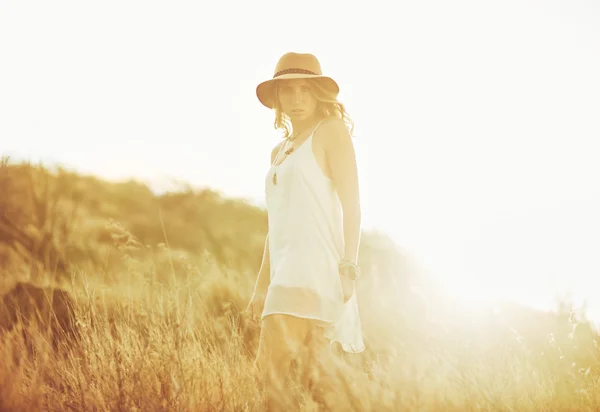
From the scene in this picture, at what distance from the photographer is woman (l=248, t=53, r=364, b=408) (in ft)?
8.84

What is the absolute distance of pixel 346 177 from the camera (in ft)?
9.45

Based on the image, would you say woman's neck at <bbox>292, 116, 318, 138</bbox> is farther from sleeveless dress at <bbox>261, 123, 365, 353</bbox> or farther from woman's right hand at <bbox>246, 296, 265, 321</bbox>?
woman's right hand at <bbox>246, 296, 265, 321</bbox>

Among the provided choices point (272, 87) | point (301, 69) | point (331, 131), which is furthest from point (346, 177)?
point (272, 87)

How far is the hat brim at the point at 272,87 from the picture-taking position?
3.02 meters

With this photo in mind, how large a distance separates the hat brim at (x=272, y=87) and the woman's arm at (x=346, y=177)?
23 cm

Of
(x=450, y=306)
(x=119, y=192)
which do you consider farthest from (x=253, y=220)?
(x=450, y=306)

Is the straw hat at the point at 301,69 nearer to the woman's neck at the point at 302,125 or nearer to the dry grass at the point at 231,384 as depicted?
the woman's neck at the point at 302,125

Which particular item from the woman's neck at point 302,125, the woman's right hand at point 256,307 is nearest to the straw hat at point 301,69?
the woman's neck at point 302,125

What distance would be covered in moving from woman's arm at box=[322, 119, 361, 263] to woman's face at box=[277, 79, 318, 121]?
175 millimetres

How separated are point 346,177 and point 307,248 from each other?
1.30ft

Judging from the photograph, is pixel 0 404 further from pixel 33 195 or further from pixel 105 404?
pixel 33 195

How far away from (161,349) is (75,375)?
22.1 inches

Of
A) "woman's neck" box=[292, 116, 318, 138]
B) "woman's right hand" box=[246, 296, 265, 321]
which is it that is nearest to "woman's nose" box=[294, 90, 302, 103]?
"woman's neck" box=[292, 116, 318, 138]

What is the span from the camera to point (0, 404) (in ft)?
8.18
